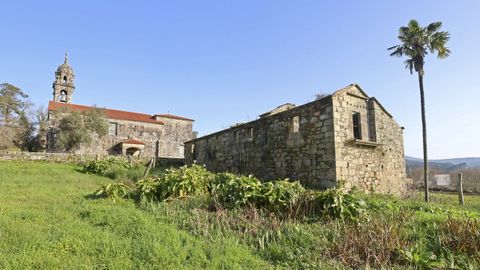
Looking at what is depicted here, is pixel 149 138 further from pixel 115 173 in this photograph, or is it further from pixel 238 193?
pixel 238 193

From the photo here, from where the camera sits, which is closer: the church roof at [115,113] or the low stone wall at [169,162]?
the low stone wall at [169,162]

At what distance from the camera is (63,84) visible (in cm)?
3825

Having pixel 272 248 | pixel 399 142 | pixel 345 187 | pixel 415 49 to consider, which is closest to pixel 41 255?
pixel 272 248

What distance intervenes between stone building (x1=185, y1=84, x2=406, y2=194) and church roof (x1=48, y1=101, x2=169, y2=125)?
87.1 feet

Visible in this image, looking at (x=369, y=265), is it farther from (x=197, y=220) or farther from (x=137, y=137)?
(x=137, y=137)

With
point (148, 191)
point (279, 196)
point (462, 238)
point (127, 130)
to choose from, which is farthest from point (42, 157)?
point (462, 238)

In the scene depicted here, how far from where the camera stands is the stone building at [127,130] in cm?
3406

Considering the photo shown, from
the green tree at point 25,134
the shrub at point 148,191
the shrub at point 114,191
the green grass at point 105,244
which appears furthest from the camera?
the green tree at point 25,134

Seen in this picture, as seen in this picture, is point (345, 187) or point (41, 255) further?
point (345, 187)

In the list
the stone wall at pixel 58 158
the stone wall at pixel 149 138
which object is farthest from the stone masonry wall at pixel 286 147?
the stone wall at pixel 149 138

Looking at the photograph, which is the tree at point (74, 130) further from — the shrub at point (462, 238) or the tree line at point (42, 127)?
the shrub at point (462, 238)

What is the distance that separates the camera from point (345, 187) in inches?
407

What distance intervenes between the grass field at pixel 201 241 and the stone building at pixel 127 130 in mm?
30841

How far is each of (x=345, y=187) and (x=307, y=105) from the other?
11.8 ft
